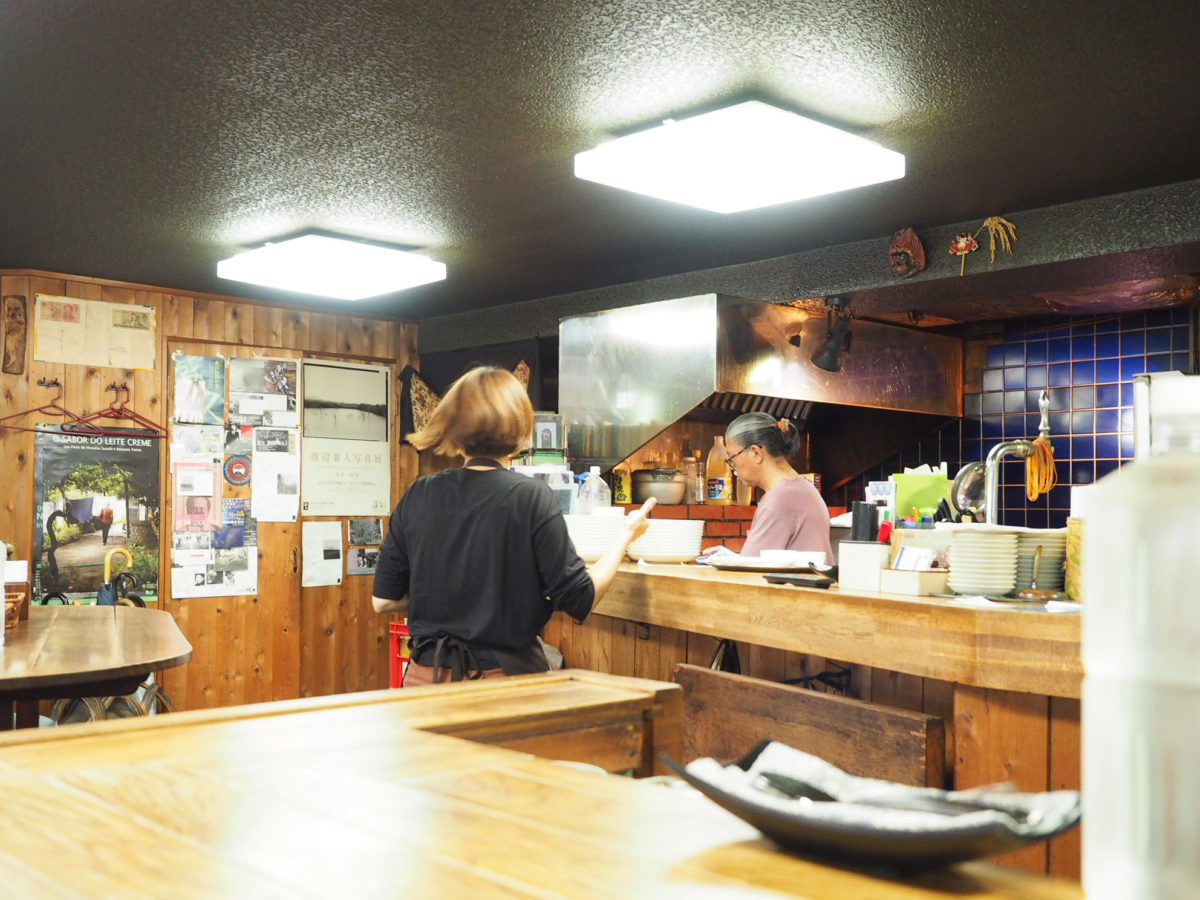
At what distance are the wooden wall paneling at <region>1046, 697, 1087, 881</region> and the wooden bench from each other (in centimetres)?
29

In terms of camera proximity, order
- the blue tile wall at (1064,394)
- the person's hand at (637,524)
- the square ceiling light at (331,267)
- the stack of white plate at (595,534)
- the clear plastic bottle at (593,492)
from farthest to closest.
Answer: the blue tile wall at (1064,394) → the square ceiling light at (331,267) → the clear plastic bottle at (593,492) → the stack of white plate at (595,534) → the person's hand at (637,524)

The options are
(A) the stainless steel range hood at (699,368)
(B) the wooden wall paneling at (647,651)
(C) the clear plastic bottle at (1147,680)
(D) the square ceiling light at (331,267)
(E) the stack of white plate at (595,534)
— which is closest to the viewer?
(C) the clear plastic bottle at (1147,680)

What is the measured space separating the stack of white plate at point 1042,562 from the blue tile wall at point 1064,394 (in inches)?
141

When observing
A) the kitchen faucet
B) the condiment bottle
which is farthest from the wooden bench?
the condiment bottle

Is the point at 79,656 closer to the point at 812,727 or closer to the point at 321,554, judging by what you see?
the point at 812,727

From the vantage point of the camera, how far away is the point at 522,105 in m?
3.29

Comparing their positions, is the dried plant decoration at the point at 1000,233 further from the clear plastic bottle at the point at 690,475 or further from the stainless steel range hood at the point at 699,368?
the clear plastic bottle at the point at 690,475

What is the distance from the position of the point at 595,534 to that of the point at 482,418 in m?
1.30

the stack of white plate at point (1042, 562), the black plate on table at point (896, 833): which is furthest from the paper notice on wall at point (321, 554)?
the black plate on table at point (896, 833)

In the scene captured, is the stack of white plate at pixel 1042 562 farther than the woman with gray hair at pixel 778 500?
No

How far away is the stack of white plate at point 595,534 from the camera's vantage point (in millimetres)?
3916

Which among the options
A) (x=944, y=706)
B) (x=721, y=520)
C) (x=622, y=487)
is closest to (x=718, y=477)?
(x=721, y=520)

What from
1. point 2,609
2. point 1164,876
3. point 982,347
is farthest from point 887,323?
point 1164,876

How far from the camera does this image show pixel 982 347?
6.85 m
